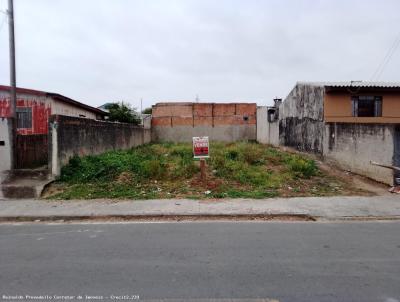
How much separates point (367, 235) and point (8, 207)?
7.94m

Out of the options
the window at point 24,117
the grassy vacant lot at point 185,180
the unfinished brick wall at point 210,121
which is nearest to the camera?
the grassy vacant lot at point 185,180

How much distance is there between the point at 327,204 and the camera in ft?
28.2

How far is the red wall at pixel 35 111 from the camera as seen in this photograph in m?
17.2

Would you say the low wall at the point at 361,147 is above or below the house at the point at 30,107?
below

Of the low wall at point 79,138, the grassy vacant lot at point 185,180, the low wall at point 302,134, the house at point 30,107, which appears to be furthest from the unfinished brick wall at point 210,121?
the grassy vacant lot at point 185,180

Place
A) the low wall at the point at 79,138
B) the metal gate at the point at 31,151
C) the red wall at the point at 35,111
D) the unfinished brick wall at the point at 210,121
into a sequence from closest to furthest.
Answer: the low wall at the point at 79,138, the metal gate at the point at 31,151, the red wall at the point at 35,111, the unfinished brick wall at the point at 210,121

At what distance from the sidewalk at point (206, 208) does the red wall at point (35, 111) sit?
9232mm

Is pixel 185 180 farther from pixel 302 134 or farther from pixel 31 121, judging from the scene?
pixel 31 121

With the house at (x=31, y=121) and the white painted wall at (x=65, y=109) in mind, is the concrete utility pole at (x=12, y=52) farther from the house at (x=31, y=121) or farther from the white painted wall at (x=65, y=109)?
the white painted wall at (x=65, y=109)

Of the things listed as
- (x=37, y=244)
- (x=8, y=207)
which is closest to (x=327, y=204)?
(x=37, y=244)

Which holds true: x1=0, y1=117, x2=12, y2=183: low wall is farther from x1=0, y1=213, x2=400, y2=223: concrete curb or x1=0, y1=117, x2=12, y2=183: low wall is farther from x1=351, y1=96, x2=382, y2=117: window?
x1=351, y1=96, x2=382, y2=117: window

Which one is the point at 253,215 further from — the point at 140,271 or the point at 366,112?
the point at 366,112

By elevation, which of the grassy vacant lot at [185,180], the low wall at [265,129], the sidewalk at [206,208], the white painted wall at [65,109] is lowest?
the sidewalk at [206,208]

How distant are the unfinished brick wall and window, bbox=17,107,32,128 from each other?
13970 millimetres
